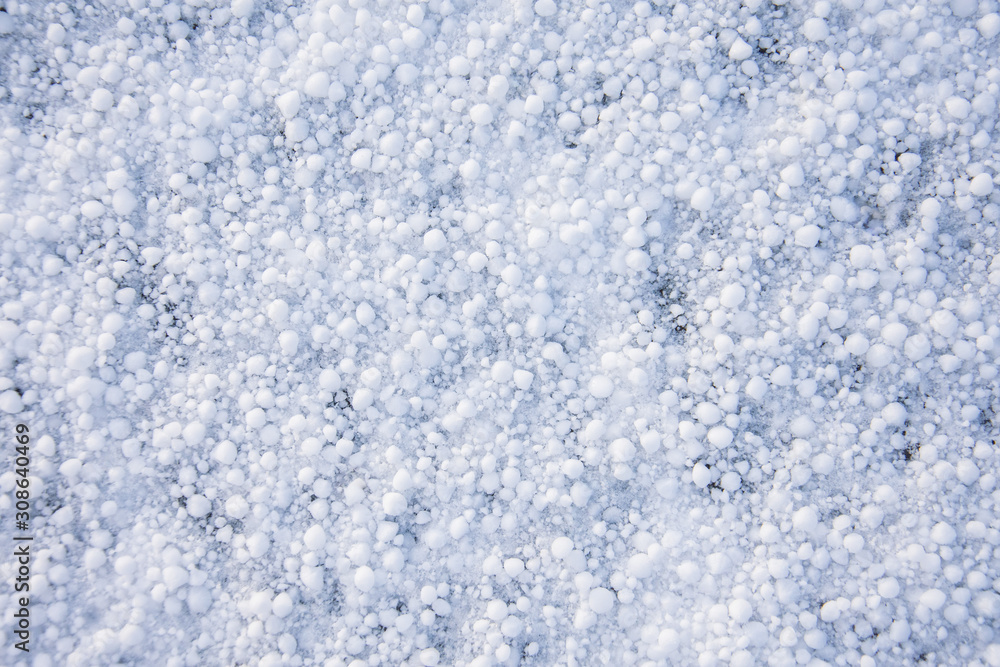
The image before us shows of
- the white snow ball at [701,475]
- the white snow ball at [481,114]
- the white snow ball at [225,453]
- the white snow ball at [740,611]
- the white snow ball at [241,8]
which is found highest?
the white snow ball at [241,8]

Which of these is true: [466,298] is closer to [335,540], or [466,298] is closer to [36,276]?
[335,540]

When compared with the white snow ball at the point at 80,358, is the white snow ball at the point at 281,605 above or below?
below

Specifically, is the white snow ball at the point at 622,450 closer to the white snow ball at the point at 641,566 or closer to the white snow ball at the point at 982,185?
the white snow ball at the point at 641,566

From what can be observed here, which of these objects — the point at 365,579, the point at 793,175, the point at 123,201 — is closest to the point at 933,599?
the point at 793,175

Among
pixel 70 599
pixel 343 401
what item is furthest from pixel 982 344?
pixel 70 599

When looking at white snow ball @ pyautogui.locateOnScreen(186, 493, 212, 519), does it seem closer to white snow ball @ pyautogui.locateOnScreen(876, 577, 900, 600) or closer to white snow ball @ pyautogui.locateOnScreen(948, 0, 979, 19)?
white snow ball @ pyautogui.locateOnScreen(876, 577, 900, 600)

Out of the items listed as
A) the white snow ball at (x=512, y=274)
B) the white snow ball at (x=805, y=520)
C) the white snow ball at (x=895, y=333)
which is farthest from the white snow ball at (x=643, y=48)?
the white snow ball at (x=805, y=520)

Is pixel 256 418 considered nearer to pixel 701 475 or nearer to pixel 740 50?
Answer: pixel 701 475
